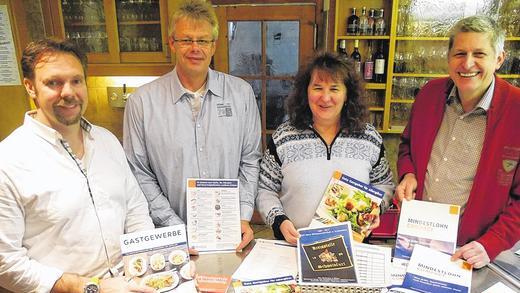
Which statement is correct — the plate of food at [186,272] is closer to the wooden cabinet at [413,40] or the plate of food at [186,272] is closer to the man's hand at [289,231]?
the man's hand at [289,231]

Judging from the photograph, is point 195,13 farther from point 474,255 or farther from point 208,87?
point 474,255

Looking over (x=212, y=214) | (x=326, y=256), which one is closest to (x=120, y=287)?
(x=212, y=214)

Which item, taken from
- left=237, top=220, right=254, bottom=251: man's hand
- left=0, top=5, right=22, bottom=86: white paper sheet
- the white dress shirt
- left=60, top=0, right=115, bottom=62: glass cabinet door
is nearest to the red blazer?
left=237, top=220, right=254, bottom=251: man's hand

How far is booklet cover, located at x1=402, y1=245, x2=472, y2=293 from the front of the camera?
4.11ft

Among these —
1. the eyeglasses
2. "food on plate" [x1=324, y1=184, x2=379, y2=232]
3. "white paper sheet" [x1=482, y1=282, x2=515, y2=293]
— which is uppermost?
the eyeglasses

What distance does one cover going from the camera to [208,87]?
5.74 ft

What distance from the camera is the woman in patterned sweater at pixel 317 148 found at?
5.04 ft

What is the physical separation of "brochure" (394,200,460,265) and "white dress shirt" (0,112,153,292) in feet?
3.45

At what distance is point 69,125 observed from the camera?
1.27 metres

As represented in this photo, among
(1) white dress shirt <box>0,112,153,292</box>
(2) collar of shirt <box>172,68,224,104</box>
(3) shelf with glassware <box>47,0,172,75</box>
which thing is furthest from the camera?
(3) shelf with glassware <box>47,0,172,75</box>

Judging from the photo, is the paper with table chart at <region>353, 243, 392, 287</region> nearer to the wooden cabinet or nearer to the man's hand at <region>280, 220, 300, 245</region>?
the man's hand at <region>280, 220, 300, 245</region>

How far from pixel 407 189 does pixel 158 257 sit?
101 centimetres

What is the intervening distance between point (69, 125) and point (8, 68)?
238cm

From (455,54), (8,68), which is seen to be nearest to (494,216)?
(455,54)
